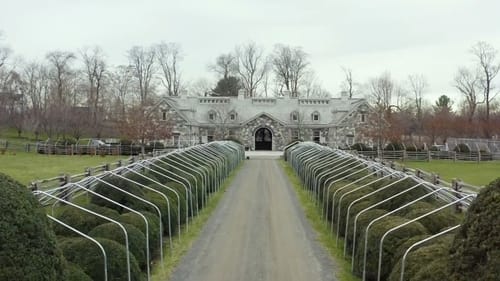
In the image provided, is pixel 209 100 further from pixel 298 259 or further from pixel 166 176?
pixel 298 259

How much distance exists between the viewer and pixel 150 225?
41.9ft

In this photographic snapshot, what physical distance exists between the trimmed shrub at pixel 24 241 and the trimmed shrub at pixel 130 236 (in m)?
4.17

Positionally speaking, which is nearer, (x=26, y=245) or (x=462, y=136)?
(x=26, y=245)

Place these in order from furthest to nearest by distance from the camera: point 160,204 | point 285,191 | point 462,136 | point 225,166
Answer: point 462,136 < point 225,166 < point 285,191 < point 160,204

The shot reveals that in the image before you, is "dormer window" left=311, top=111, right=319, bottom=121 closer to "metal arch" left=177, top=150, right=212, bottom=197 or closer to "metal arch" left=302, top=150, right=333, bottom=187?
"metal arch" left=302, top=150, right=333, bottom=187

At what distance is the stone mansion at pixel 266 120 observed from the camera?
66.1m

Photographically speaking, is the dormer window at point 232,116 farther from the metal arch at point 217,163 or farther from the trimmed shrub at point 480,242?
the trimmed shrub at point 480,242

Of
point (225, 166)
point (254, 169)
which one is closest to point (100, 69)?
point (254, 169)

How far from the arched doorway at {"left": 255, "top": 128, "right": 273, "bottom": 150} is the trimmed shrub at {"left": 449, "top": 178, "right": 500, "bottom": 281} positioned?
61.8m

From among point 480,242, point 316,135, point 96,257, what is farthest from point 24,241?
point 316,135

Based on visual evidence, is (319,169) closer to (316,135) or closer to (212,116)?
(316,135)

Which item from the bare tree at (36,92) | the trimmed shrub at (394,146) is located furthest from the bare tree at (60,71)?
the trimmed shrub at (394,146)

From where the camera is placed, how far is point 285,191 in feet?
87.6

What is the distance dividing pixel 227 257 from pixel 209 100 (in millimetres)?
56992
